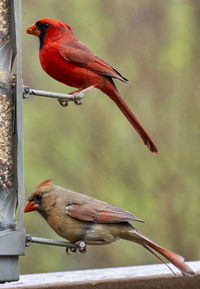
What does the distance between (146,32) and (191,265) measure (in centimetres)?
471

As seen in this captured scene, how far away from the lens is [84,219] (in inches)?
136

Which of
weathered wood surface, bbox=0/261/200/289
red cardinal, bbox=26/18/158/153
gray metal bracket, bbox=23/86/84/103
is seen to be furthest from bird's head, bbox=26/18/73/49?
weathered wood surface, bbox=0/261/200/289

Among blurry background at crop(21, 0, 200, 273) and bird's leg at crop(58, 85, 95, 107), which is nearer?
bird's leg at crop(58, 85, 95, 107)

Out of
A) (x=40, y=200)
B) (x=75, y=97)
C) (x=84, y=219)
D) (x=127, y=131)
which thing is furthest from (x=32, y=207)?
(x=127, y=131)

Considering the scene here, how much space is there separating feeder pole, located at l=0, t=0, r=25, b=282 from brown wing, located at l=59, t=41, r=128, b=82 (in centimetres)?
39

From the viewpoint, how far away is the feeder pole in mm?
3154

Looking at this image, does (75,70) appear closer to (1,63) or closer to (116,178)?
(1,63)

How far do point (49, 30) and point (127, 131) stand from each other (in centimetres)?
331

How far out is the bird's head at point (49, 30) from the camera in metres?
3.73

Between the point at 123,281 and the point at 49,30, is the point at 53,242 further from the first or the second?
the point at 49,30

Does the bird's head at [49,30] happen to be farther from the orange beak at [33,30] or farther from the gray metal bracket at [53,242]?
the gray metal bracket at [53,242]

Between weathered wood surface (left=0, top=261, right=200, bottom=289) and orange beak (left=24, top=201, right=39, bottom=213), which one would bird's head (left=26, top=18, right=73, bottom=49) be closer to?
orange beak (left=24, top=201, right=39, bottom=213)

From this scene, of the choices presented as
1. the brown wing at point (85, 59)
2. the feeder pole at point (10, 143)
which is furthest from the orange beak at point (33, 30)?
the feeder pole at point (10, 143)

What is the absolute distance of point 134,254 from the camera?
7008 mm
